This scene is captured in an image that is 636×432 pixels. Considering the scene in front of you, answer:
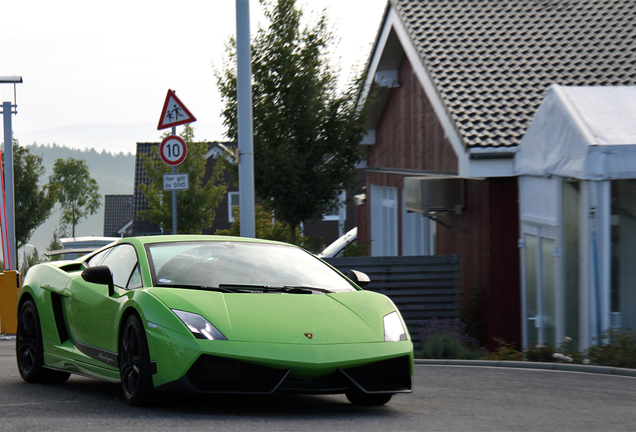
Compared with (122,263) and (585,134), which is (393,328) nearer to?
(122,263)

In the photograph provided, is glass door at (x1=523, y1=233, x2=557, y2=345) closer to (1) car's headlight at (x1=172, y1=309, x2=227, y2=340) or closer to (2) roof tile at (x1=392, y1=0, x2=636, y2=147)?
(2) roof tile at (x1=392, y1=0, x2=636, y2=147)

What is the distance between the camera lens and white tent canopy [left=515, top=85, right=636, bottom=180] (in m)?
9.69

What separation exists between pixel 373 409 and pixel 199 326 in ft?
4.49

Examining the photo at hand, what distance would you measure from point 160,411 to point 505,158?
27.0 ft

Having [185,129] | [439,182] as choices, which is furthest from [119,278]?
[185,129]

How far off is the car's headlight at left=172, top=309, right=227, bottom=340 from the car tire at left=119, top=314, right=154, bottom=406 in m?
0.34

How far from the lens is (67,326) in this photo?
7430mm

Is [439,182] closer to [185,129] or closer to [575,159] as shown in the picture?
[575,159]

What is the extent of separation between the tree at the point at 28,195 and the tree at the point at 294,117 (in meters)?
30.7

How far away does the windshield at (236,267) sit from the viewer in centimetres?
651

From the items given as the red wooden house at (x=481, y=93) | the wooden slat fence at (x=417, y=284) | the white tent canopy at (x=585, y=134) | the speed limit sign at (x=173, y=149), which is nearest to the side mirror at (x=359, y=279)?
the white tent canopy at (x=585, y=134)

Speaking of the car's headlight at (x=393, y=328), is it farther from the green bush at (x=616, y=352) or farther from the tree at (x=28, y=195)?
the tree at (x=28, y=195)

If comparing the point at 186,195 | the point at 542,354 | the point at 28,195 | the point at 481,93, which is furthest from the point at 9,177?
the point at 542,354

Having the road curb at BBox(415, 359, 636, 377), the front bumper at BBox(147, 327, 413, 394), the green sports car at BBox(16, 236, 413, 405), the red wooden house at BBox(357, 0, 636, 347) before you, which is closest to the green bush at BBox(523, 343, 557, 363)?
the road curb at BBox(415, 359, 636, 377)
